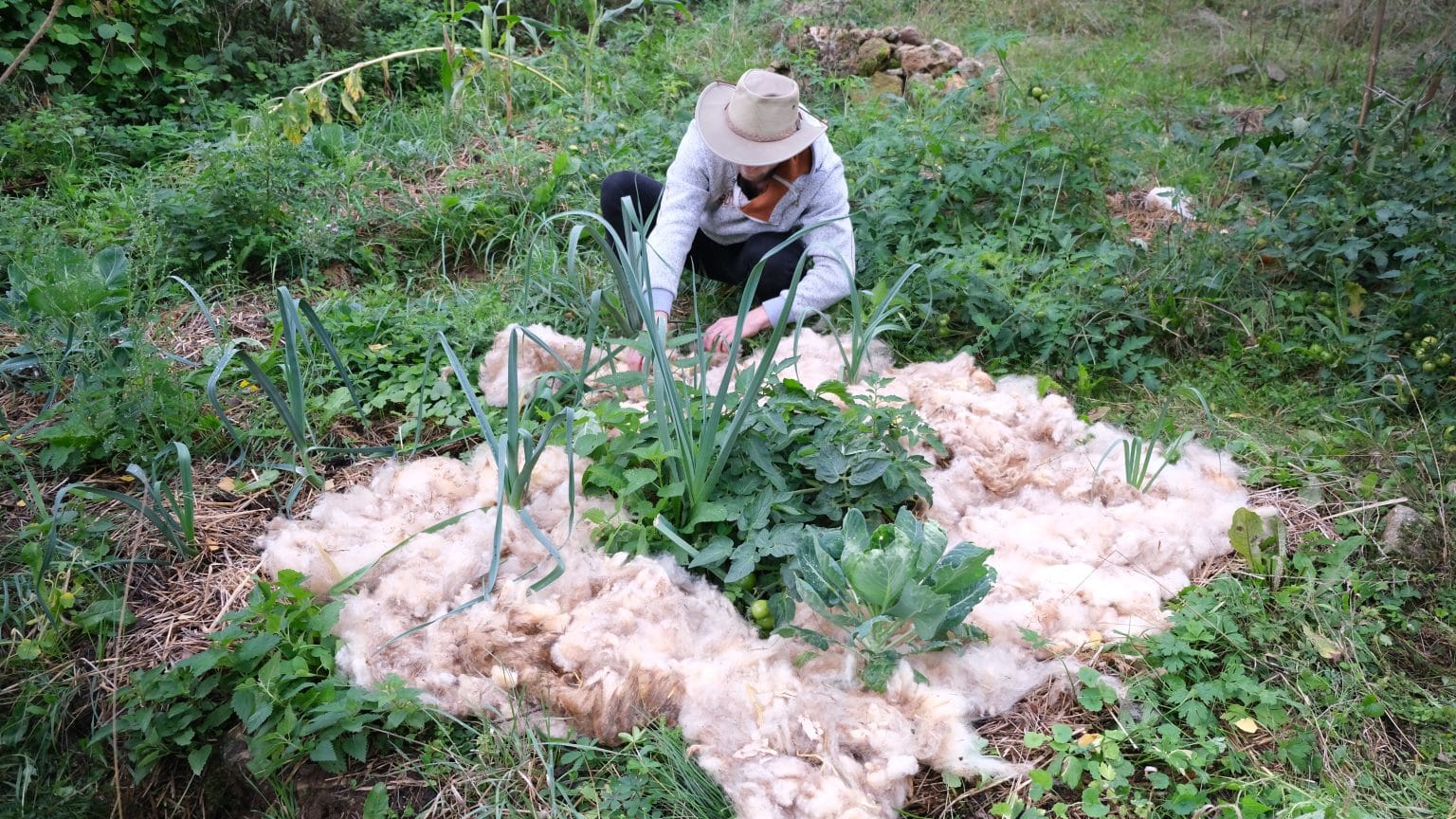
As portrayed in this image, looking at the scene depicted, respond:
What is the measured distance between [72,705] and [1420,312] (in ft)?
11.8

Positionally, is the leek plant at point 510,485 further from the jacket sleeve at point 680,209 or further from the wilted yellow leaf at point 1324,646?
the wilted yellow leaf at point 1324,646

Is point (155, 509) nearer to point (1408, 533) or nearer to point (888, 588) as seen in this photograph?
point (888, 588)

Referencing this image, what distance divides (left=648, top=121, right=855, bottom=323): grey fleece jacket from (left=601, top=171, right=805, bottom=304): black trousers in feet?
0.42

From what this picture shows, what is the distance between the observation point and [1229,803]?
5.07 feet

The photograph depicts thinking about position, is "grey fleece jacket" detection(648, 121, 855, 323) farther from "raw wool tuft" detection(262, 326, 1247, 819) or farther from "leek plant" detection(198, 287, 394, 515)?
"leek plant" detection(198, 287, 394, 515)

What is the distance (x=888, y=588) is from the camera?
1.62 metres

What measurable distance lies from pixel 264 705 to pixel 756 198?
1914 mm

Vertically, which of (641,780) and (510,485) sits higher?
(510,485)

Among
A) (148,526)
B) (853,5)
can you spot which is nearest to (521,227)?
(148,526)

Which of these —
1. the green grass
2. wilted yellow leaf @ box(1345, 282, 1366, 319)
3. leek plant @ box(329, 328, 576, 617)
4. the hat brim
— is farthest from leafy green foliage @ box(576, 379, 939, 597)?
wilted yellow leaf @ box(1345, 282, 1366, 319)

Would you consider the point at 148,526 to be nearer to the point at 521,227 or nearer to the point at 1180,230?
the point at 521,227

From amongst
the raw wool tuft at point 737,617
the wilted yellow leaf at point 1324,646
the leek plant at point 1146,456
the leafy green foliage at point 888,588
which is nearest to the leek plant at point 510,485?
the raw wool tuft at point 737,617

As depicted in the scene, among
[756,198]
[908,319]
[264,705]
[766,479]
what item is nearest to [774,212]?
[756,198]

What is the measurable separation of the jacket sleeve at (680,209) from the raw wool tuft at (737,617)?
33.6 inches
